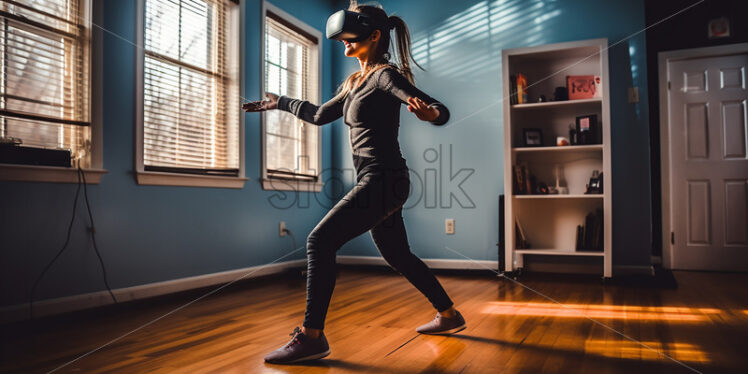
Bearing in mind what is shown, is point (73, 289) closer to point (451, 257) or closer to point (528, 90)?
point (451, 257)

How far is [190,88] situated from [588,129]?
2840 mm

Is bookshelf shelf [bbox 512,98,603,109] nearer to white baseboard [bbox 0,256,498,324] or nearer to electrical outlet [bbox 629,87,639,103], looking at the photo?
electrical outlet [bbox 629,87,639,103]

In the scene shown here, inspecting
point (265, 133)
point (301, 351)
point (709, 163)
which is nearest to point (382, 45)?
point (301, 351)

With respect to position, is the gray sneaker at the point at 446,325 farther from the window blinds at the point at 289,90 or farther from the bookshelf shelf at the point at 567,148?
the window blinds at the point at 289,90

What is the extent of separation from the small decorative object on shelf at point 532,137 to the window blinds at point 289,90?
1807 millimetres

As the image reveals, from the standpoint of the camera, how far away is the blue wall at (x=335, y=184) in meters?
2.42

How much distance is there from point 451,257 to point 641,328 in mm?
2236

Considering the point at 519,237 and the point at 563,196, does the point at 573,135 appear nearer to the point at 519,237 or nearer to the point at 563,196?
the point at 563,196

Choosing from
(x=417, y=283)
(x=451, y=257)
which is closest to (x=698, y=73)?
(x=451, y=257)

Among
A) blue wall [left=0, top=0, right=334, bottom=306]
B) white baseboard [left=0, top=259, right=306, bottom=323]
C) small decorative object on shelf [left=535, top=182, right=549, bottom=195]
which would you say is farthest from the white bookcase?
white baseboard [left=0, top=259, right=306, bottom=323]

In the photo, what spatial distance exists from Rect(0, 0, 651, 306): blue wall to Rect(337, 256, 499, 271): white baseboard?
0.06 meters

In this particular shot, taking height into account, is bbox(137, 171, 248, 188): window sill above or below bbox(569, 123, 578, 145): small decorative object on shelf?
below

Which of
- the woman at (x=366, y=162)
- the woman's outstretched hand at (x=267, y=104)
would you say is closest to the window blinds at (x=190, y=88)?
the woman's outstretched hand at (x=267, y=104)

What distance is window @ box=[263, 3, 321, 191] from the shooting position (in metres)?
4.00
